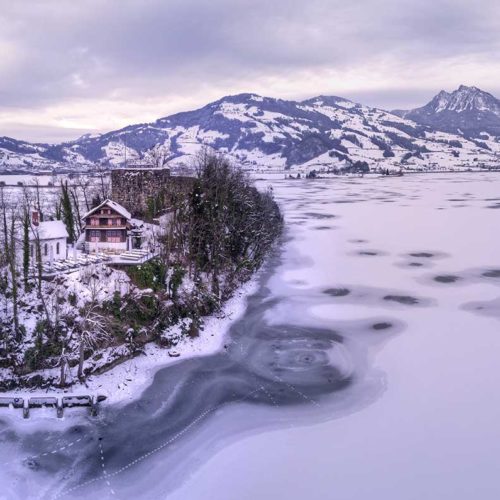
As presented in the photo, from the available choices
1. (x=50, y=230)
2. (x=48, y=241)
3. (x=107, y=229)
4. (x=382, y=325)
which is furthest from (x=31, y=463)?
(x=382, y=325)

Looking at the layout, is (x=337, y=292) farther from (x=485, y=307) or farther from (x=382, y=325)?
(x=485, y=307)

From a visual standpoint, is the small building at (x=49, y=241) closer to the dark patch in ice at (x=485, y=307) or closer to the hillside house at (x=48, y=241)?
the hillside house at (x=48, y=241)

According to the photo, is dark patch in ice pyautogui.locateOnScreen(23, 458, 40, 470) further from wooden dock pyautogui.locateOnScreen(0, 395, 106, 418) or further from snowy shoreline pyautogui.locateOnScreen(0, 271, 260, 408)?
snowy shoreline pyautogui.locateOnScreen(0, 271, 260, 408)

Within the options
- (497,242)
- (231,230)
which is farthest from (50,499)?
(497,242)

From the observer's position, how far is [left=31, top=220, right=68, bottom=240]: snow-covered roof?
42219mm

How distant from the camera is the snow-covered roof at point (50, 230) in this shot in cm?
4222

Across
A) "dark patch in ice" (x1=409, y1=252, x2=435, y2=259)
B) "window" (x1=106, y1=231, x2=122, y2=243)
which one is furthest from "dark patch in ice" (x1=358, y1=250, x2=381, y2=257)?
"window" (x1=106, y1=231, x2=122, y2=243)

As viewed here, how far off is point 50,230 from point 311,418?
1150 inches

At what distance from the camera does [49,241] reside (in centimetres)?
4278

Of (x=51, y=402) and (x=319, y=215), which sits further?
(x=319, y=215)

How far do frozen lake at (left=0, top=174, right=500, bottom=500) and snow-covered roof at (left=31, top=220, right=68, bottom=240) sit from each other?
1782cm

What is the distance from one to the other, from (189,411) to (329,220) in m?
77.7

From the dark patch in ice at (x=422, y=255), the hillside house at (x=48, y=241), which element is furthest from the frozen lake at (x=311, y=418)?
the hillside house at (x=48, y=241)

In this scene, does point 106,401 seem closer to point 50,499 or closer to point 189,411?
point 189,411
